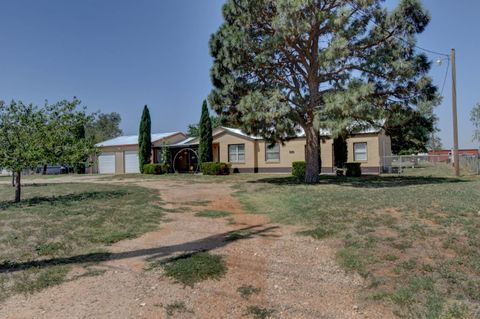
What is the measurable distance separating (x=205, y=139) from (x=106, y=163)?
13.0 m

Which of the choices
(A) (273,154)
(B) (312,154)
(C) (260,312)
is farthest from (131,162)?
(C) (260,312)

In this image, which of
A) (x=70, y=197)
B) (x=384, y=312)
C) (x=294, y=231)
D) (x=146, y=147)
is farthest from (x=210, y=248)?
(x=146, y=147)

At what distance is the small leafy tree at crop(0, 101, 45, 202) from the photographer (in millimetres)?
10125

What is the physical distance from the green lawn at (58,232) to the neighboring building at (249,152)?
13285 millimetres

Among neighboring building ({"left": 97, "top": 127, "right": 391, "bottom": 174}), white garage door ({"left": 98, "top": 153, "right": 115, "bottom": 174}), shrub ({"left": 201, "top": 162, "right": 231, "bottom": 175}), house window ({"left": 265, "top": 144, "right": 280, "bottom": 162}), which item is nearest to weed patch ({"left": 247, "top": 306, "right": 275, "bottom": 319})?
neighboring building ({"left": 97, "top": 127, "right": 391, "bottom": 174})

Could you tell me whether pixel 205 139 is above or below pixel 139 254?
above

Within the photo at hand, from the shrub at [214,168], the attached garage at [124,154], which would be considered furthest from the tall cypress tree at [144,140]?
the shrub at [214,168]

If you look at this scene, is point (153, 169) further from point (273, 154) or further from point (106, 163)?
point (106, 163)

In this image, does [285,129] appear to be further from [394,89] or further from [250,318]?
[250,318]

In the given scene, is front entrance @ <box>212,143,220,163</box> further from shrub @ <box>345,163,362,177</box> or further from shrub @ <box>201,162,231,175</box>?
shrub @ <box>345,163,362,177</box>

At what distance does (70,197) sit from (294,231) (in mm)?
8127

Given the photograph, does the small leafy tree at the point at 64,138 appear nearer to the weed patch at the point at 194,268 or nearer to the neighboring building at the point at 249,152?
the weed patch at the point at 194,268

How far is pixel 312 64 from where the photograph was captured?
1528 centimetres

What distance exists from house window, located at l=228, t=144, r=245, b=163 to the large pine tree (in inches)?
428
